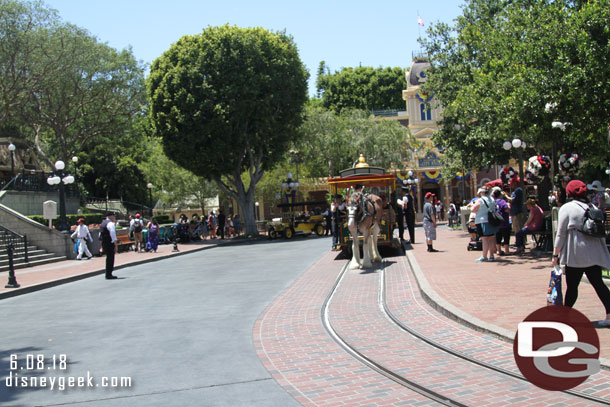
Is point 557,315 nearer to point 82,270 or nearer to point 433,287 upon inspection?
point 433,287

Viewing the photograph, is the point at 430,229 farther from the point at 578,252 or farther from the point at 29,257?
the point at 29,257

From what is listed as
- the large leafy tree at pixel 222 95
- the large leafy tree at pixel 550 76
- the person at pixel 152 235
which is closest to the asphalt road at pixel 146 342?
the large leafy tree at pixel 550 76

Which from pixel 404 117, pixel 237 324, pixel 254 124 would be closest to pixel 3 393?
pixel 237 324

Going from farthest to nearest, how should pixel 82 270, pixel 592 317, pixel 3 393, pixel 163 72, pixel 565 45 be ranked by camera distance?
pixel 163 72, pixel 82 270, pixel 565 45, pixel 592 317, pixel 3 393

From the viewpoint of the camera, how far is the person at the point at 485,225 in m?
13.5

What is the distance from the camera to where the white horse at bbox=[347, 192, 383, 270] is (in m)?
14.1

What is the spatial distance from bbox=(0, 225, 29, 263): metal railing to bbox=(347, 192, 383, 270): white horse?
1320cm

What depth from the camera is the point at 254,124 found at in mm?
34719

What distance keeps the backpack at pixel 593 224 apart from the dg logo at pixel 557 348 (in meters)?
0.97

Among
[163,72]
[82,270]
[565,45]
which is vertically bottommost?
[82,270]

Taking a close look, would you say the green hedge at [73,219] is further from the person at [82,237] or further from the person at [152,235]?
the person at [152,235]

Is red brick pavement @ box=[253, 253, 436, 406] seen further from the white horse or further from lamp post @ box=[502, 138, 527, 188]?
lamp post @ box=[502, 138, 527, 188]

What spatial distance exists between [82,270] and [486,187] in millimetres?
12421

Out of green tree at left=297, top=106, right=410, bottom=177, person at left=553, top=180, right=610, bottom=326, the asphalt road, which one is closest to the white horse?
the asphalt road
